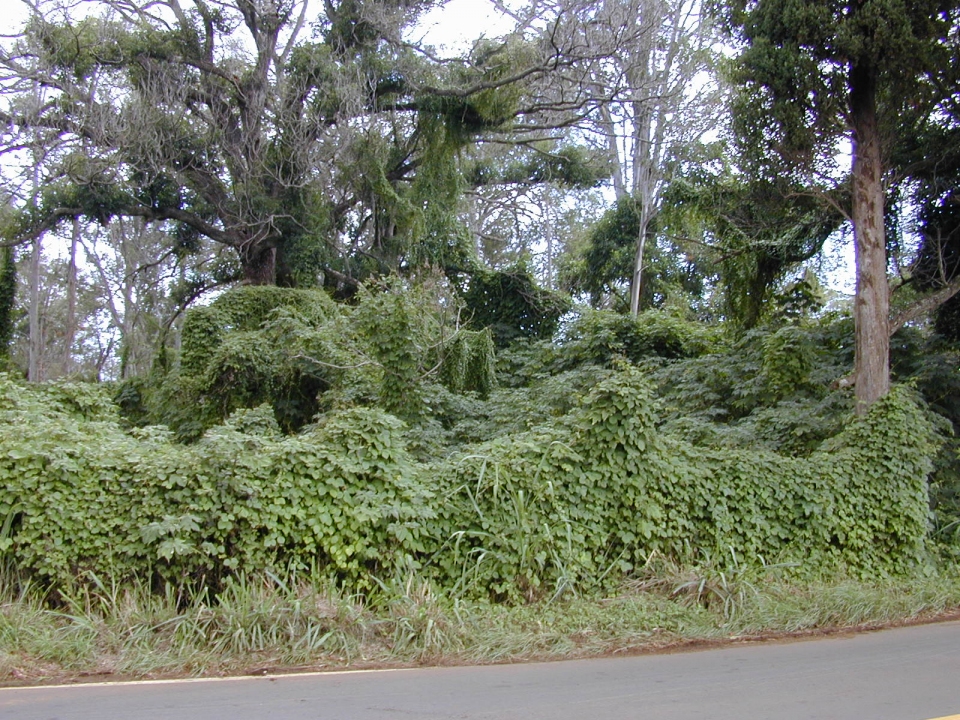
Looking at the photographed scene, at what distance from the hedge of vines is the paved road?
168 cm

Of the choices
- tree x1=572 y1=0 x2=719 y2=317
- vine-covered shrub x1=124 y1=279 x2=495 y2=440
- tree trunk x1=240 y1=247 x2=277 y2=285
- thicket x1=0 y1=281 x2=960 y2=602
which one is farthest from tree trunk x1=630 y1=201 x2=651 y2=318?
thicket x1=0 y1=281 x2=960 y2=602

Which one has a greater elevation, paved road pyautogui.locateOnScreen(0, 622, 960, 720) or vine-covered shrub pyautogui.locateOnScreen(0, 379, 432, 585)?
vine-covered shrub pyautogui.locateOnScreen(0, 379, 432, 585)

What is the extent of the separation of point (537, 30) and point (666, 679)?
1921cm

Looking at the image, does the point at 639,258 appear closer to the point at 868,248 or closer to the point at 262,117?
the point at 262,117

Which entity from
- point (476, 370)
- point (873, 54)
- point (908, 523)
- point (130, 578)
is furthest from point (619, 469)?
point (476, 370)

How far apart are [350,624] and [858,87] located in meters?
10.7

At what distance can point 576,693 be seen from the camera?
5953 millimetres

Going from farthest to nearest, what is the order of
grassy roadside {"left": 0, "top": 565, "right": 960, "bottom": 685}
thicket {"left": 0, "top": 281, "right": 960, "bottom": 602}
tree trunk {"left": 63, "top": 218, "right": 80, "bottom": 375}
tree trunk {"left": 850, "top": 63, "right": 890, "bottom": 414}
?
1. tree trunk {"left": 63, "top": 218, "right": 80, "bottom": 375}
2. tree trunk {"left": 850, "top": 63, "right": 890, "bottom": 414}
3. thicket {"left": 0, "top": 281, "right": 960, "bottom": 602}
4. grassy roadside {"left": 0, "top": 565, "right": 960, "bottom": 685}

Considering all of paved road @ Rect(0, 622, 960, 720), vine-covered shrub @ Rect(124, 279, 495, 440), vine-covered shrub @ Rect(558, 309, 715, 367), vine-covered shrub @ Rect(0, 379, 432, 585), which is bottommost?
paved road @ Rect(0, 622, 960, 720)

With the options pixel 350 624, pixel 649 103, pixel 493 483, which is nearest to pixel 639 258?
pixel 649 103

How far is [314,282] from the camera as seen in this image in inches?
905

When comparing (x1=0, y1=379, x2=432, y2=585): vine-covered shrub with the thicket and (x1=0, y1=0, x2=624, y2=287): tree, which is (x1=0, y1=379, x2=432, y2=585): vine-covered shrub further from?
(x1=0, y1=0, x2=624, y2=287): tree

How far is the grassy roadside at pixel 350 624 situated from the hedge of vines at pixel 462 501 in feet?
1.10

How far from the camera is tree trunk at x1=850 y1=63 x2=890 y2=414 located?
11.9 metres
